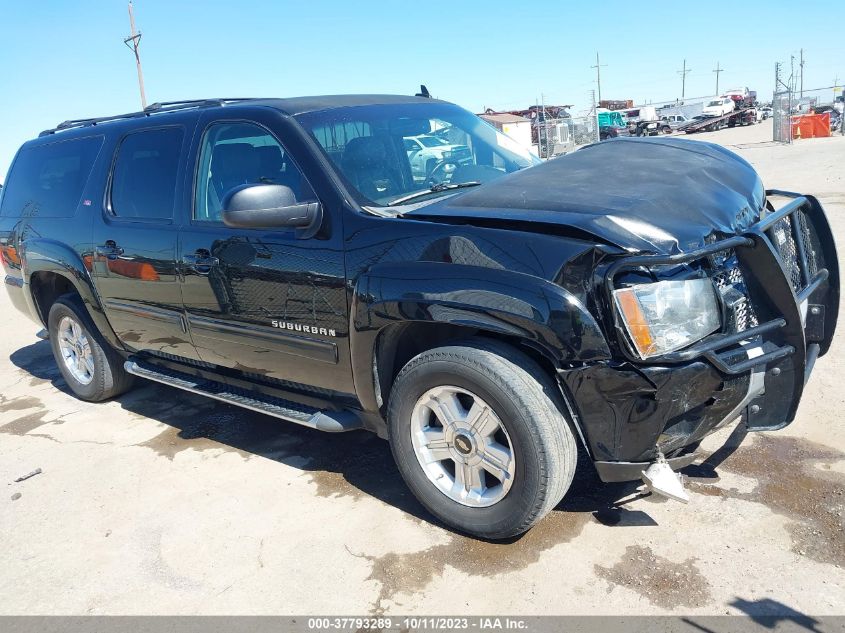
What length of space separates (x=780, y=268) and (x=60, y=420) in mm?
4762

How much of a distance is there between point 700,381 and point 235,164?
8.58 feet

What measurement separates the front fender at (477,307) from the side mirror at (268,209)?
418mm

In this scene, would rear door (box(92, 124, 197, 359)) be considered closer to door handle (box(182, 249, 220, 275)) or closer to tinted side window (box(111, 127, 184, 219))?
tinted side window (box(111, 127, 184, 219))

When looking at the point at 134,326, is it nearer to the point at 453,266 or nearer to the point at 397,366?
the point at 397,366

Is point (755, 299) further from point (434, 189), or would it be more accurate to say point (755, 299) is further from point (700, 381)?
point (434, 189)

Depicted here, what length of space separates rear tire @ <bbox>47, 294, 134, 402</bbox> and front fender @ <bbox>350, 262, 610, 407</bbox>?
2.83 m

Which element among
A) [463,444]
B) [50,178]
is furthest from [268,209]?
[50,178]

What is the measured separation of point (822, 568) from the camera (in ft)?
8.41

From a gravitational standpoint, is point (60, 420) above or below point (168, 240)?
below

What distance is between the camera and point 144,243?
4.03 meters

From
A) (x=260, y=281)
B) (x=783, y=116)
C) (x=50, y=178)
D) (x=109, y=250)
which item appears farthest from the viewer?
(x=783, y=116)

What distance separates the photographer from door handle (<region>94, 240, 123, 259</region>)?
14.0 feet

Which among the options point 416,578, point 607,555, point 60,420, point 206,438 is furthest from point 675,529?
point 60,420

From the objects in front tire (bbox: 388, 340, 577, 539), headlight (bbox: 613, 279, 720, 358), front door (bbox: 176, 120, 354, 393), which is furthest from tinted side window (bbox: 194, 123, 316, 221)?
headlight (bbox: 613, 279, 720, 358)
